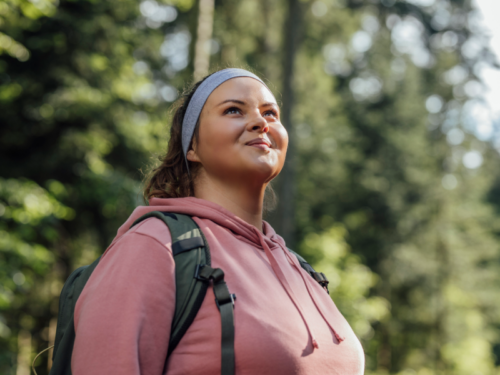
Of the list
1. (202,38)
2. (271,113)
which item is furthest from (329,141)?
(271,113)

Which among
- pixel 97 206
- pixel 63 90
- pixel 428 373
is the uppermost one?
pixel 63 90

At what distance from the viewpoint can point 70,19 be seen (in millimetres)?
7426

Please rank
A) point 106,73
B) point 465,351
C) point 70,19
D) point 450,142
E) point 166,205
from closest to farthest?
point 166,205, point 70,19, point 106,73, point 465,351, point 450,142

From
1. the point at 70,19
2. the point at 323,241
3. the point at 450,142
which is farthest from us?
the point at 450,142

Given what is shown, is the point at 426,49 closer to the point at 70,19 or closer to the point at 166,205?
the point at 70,19

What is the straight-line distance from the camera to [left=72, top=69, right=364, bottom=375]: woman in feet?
3.90

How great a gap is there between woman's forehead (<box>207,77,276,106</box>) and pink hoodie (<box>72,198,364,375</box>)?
0.43m

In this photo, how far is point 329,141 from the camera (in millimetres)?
19406

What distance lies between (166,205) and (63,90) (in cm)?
685

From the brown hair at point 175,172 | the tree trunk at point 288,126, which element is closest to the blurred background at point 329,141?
the tree trunk at point 288,126

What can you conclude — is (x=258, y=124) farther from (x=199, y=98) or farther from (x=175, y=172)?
(x=175, y=172)

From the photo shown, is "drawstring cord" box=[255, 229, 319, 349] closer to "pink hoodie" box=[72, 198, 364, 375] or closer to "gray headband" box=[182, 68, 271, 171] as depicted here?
"pink hoodie" box=[72, 198, 364, 375]

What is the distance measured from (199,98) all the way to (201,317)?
88cm

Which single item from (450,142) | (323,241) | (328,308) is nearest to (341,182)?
(450,142)
